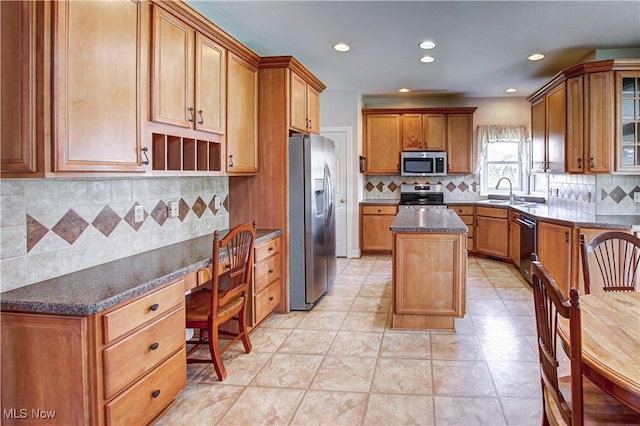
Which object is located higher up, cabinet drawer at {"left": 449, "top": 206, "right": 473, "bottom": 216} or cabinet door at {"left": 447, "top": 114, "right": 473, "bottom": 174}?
cabinet door at {"left": 447, "top": 114, "right": 473, "bottom": 174}

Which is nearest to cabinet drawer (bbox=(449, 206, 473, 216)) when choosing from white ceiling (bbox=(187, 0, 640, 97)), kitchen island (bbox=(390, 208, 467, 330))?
white ceiling (bbox=(187, 0, 640, 97))

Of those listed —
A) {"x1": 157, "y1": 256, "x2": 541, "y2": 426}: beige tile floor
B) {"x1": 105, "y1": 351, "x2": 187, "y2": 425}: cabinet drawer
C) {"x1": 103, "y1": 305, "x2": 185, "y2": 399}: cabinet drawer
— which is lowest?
{"x1": 157, "y1": 256, "x2": 541, "y2": 426}: beige tile floor

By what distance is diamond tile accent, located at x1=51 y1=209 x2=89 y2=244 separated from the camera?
2.18 m

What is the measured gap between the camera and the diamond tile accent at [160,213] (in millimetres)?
2957

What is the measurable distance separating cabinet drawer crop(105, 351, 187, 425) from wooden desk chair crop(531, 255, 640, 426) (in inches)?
66.1

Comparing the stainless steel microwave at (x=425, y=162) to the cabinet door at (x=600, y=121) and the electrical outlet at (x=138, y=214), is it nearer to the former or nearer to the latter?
the cabinet door at (x=600, y=121)

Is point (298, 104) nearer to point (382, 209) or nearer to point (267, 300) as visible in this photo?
point (267, 300)

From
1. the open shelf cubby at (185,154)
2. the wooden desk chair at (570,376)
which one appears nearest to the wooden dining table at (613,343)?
the wooden desk chair at (570,376)

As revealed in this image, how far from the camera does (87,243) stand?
234cm

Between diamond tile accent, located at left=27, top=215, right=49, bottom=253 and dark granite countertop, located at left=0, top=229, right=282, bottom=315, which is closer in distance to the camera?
dark granite countertop, located at left=0, top=229, right=282, bottom=315

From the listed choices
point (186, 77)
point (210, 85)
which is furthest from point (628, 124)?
point (186, 77)

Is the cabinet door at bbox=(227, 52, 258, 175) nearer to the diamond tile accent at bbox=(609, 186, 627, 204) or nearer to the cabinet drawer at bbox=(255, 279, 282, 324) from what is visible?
the cabinet drawer at bbox=(255, 279, 282, 324)

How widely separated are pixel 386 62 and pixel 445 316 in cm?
296

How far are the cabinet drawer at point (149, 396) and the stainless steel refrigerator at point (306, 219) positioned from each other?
1808mm
